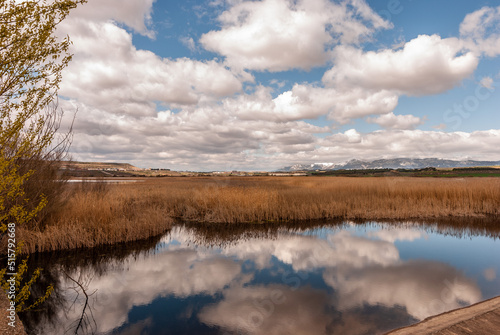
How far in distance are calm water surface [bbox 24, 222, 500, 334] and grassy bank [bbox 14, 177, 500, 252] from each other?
141cm

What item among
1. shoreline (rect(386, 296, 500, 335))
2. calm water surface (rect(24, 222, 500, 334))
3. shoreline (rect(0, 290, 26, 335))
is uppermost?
shoreline (rect(0, 290, 26, 335))

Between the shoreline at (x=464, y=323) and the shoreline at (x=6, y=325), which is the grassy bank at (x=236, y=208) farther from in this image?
the shoreline at (x=464, y=323)

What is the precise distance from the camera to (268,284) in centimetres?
826

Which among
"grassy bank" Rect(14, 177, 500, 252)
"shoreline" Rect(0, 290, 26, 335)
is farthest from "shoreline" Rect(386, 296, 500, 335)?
"grassy bank" Rect(14, 177, 500, 252)

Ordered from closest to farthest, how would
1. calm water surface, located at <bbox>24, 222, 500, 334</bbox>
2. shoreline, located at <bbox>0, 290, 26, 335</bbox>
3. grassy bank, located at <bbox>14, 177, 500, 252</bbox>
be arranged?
1. shoreline, located at <bbox>0, 290, 26, 335</bbox>
2. calm water surface, located at <bbox>24, 222, 500, 334</bbox>
3. grassy bank, located at <bbox>14, 177, 500, 252</bbox>

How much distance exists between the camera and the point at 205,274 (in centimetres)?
909

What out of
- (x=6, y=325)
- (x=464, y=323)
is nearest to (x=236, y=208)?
(x=6, y=325)

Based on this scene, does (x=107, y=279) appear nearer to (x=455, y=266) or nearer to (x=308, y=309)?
(x=308, y=309)

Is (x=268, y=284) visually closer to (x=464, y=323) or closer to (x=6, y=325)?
(x=464, y=323)

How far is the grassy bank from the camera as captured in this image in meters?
12.0

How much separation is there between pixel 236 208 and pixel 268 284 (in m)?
9.57

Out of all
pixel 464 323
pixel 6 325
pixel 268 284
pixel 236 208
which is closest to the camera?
pixel 6 325

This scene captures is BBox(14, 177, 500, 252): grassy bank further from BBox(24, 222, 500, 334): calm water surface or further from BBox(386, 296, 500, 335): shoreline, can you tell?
BBox(386, 296, 500, 335): shoreline

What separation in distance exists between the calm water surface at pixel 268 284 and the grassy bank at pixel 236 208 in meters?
1.41
